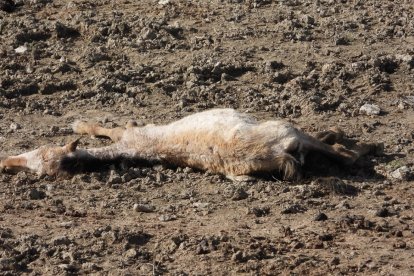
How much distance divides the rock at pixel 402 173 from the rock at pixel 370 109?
1.41 metres

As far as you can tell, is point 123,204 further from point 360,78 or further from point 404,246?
point 360,78

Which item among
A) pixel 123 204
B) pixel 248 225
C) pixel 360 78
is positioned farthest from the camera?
pixel 360 78

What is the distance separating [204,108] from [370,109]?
65.3 inches

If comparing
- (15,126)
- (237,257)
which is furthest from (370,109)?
(15,126)

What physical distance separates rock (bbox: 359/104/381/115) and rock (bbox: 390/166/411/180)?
1408 mm

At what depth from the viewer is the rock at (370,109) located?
923 centimetres

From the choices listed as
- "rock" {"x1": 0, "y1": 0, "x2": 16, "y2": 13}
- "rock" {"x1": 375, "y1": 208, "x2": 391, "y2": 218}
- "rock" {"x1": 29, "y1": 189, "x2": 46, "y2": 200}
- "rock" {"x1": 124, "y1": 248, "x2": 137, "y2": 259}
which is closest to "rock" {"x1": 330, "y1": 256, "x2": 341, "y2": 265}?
"rock" {"x1": 375, "y1": 208, "x2": 391, "y2": 218}

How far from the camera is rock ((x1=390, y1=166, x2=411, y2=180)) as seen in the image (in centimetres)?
777

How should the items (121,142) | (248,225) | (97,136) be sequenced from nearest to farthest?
(248,225)
(121,142)
(97,136)

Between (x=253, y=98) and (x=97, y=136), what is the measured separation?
1.63 metres

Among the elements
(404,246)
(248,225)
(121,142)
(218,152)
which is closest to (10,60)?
(121,142)

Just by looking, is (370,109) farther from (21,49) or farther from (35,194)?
(21,49)

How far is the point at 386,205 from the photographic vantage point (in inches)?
287

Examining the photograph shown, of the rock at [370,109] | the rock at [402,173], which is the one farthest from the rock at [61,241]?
the rock at [370,109]
